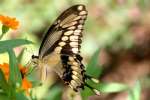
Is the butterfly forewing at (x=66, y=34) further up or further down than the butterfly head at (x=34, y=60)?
further up

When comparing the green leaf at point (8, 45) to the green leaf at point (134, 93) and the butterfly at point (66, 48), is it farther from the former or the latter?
the green leaf at point (134, 93)

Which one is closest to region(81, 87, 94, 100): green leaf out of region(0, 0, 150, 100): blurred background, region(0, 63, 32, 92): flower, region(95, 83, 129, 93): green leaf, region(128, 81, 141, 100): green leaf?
region(95, 83, 129, 93): green leaf

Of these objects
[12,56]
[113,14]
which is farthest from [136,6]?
[12,56]

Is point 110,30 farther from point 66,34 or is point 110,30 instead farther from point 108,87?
point 66,34

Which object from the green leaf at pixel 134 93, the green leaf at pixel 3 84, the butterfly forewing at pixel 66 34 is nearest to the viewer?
the green leaf at pixel 3 84

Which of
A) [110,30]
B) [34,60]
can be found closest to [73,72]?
[34,60]

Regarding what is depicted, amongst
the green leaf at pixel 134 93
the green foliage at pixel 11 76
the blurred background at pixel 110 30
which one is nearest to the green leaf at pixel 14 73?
the green foliage at pixel 11 76

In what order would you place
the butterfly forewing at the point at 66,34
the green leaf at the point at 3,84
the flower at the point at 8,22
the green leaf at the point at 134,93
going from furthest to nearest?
the green leaf at the point at 134,93 < the butterfly forewing at the point at 66,34 < the flower at the point at 8,22 < the green leaf at the point at 3,84
